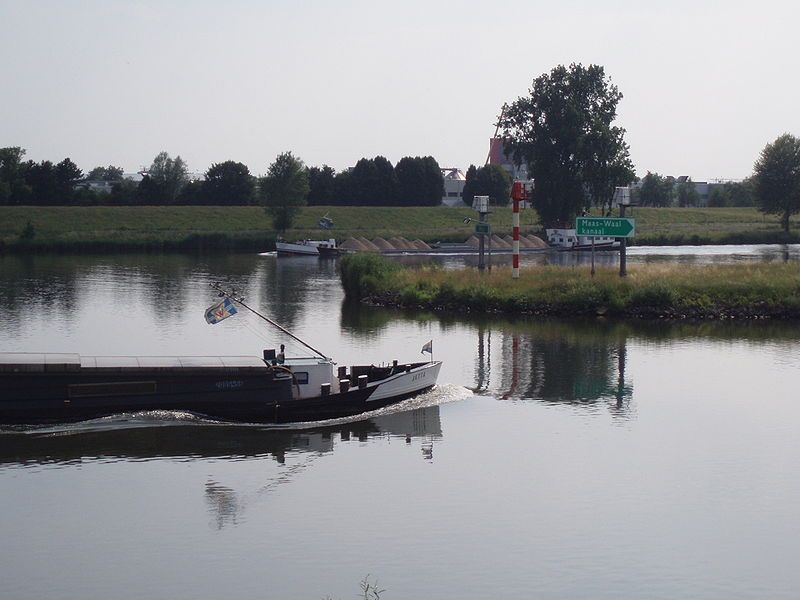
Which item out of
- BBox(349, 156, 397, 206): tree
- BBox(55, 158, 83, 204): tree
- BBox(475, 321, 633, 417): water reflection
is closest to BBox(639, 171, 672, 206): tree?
BBox(349, 156, 397, 206): tree

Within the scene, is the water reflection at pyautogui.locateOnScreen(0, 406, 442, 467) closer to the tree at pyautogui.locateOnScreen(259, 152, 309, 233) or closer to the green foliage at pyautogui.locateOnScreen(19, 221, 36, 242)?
the green foliage at pyautogui.locateOnScreen(19, 221, 36, 242)

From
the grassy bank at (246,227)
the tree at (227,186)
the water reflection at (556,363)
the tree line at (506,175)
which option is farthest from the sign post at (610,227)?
the tree at (227,186)

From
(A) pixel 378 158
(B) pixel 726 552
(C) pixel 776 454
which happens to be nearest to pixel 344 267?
(C) pixel 776 454

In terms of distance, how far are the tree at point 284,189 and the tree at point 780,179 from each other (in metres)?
55.6

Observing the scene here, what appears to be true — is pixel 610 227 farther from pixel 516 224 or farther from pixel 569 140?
pixel 569 140

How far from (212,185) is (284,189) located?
25.1 meters

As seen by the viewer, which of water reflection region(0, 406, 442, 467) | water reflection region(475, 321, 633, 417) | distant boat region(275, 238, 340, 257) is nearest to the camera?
water reflection region(0, 406, 442, 467)

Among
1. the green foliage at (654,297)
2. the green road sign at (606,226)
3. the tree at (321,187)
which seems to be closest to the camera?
the green foliage at (654,297)

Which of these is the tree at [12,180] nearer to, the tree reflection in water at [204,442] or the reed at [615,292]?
the reed at [615,292]

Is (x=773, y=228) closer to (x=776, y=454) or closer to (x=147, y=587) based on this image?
(x=776, y=454)

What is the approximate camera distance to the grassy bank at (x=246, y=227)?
120 metres

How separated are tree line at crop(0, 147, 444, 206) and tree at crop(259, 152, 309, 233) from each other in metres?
1.16

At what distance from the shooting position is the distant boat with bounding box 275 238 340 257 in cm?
11531

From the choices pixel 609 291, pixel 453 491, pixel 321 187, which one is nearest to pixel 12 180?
pixel 321 187
